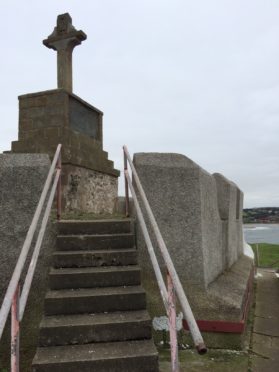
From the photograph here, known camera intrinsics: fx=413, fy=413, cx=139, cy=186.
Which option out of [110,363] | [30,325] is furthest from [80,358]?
[30,325]

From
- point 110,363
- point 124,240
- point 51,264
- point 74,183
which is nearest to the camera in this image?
point 110,363

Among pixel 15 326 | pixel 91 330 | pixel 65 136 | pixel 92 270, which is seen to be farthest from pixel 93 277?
pixel 65 136

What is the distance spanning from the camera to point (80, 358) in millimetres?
3213

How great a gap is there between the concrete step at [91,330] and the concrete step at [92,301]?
12 cm

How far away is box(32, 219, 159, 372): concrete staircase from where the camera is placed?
322 centimetres

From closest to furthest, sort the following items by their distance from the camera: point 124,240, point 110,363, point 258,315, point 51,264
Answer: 1. point 110,363
2. point 51,264
3. point 124,240
4. point 258,315

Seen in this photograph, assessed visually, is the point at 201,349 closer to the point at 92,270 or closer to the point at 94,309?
the point at 94,309

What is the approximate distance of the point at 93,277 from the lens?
13.3 ft

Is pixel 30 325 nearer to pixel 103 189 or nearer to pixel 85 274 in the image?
pixel 85 274

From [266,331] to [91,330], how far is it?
2.34m

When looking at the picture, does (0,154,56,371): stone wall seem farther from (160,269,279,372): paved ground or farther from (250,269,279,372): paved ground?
(250,269,279,372): paved ground

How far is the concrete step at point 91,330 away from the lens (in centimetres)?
346

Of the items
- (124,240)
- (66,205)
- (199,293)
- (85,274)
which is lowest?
(199,293)

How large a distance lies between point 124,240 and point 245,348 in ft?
5.46
